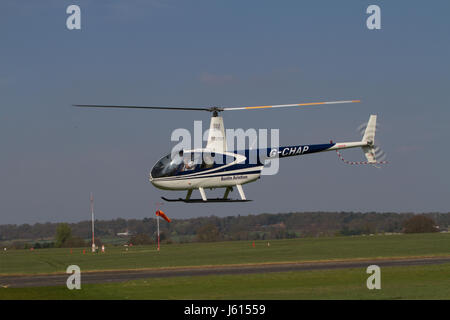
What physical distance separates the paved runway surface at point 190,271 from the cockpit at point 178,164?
8.76m

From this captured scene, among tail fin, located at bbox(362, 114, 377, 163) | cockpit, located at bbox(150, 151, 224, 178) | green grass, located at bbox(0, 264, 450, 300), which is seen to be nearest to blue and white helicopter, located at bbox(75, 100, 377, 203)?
cockpit, located at bbox(150, 151, 224, 178)

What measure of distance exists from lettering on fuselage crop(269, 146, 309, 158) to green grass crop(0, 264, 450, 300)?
24.0 feet

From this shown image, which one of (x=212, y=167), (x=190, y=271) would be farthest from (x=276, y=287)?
(x=190, y=271)

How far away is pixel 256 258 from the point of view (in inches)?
2263

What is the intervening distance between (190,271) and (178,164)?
12.9 meters

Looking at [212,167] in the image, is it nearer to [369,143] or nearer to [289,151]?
[289,151]

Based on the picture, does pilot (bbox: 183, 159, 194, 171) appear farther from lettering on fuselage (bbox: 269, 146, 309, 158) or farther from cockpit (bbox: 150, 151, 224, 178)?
lettering on fuselage (bbox: 269, 146, 309, 158)

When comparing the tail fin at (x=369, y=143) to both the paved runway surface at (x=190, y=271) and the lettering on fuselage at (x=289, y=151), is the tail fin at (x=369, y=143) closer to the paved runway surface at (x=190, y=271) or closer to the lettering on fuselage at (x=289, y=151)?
the lettering on fuselage at (x=289, y=151)

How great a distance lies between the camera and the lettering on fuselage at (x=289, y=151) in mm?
38534

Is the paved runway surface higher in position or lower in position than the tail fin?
lower

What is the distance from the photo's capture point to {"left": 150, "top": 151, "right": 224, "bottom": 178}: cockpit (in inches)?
1391

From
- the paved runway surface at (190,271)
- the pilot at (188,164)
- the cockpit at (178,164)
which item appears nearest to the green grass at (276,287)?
the paved runway surface at (190,271)
